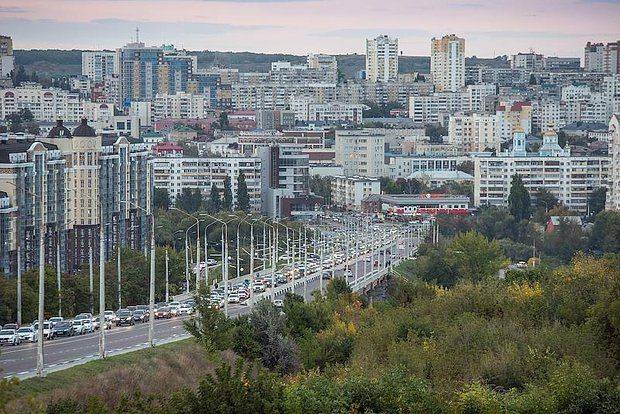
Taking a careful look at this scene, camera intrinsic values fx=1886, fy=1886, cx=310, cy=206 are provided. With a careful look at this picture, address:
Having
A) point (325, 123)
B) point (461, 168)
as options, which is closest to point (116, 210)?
point (461, 168)

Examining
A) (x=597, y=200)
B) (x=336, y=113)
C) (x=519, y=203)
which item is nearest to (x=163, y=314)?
(x=519, y=203)

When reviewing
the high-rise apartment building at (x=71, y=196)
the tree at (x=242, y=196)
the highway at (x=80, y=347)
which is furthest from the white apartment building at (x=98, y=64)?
the highway at (x=80, y=347)

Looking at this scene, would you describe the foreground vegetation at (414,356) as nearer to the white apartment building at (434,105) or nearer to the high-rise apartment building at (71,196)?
the high-rise apartment building at (71,196)

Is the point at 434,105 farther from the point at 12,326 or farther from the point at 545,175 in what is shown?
the point at 12,326

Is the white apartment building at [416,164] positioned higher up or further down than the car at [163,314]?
higher up

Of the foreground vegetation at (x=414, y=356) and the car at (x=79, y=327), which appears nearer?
the foreground vegetation at (x=414, y=356)

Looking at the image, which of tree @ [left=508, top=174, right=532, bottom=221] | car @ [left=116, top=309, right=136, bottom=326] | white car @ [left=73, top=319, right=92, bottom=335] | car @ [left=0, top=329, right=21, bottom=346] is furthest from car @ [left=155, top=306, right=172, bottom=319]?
tree @ [left=508, top=174, right=532, bottom=221]

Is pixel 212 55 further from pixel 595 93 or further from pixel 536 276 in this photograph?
pixel 536 276
